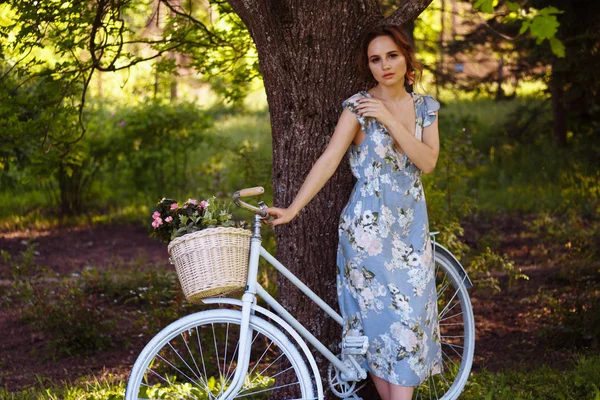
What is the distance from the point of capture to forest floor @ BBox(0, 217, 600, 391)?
511cm

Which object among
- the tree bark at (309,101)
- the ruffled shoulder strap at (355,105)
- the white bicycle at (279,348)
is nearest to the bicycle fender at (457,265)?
the white bicycle at (279,348)

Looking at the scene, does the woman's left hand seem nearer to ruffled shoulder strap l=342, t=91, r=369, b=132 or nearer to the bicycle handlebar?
ruffled shoulder strap l=342, t=91, r=369, b=132

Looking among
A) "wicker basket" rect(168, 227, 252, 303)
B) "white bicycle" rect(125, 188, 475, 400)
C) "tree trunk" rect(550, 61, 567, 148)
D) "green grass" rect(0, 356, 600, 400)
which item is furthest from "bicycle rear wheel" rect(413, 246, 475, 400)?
"tree trunk" rect(550, 61, 567, 148)

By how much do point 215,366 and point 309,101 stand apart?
2151 mm

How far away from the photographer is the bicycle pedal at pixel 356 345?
3.46 meters

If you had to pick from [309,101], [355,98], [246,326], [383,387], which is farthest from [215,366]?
[355,98]

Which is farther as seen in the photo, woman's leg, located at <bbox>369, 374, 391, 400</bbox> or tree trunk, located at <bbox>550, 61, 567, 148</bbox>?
tree trunk, located at <bbox>550, 61, 567, 148</bbox>

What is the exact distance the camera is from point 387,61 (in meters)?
3.37

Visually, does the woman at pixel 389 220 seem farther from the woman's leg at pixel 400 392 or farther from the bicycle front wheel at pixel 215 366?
the bicycle front wheel at pixel 215 366

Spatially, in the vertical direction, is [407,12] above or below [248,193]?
above

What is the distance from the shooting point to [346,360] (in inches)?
139

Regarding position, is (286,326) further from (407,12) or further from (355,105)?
(407,12)

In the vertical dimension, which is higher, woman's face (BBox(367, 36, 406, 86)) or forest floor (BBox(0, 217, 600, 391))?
woman's face (BBox(367, 36, 406, 86))

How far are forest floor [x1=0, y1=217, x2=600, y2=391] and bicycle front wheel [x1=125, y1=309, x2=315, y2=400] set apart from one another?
18.4 inches
